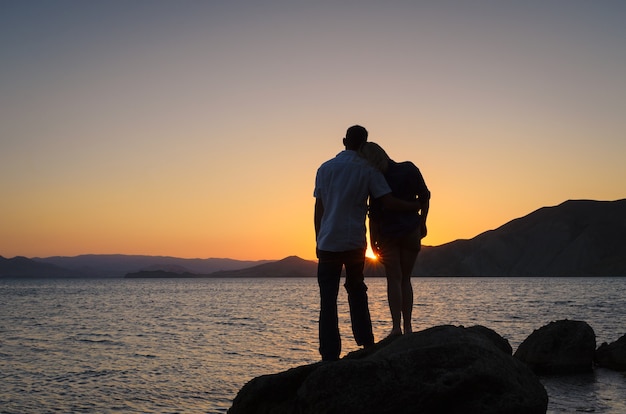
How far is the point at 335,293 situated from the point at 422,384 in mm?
1746

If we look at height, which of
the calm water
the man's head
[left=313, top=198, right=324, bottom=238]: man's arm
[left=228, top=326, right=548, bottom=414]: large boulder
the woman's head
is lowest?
the calm water

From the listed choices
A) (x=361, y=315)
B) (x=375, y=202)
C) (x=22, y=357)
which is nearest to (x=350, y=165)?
(x=375, y=202)

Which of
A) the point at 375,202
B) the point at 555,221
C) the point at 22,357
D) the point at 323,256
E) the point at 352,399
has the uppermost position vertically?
A: the point at 555,221

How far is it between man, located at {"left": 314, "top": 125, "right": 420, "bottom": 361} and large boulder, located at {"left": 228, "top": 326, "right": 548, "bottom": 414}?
900mm

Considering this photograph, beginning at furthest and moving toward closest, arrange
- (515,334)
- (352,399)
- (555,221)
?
1. (555,221)
2. (515,334)
3. (352,399)

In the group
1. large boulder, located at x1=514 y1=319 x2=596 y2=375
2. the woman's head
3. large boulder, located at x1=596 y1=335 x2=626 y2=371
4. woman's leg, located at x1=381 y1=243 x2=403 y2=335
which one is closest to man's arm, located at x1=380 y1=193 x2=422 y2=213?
the woman's head

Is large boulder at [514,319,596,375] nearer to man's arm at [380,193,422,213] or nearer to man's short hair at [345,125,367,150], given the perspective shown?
man's arm at [380,193,422,213]

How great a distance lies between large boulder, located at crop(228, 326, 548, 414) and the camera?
253 inches

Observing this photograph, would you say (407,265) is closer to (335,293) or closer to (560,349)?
(335,293)

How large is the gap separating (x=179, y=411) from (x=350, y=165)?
12.7m

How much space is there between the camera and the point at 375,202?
26.8 feet

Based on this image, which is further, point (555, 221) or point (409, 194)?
point (555, 221)

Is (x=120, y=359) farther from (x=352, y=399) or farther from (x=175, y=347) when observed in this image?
(x=352, y=399)

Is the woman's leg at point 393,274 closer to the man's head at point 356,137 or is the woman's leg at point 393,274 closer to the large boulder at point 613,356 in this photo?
the man's head at point 356,137
